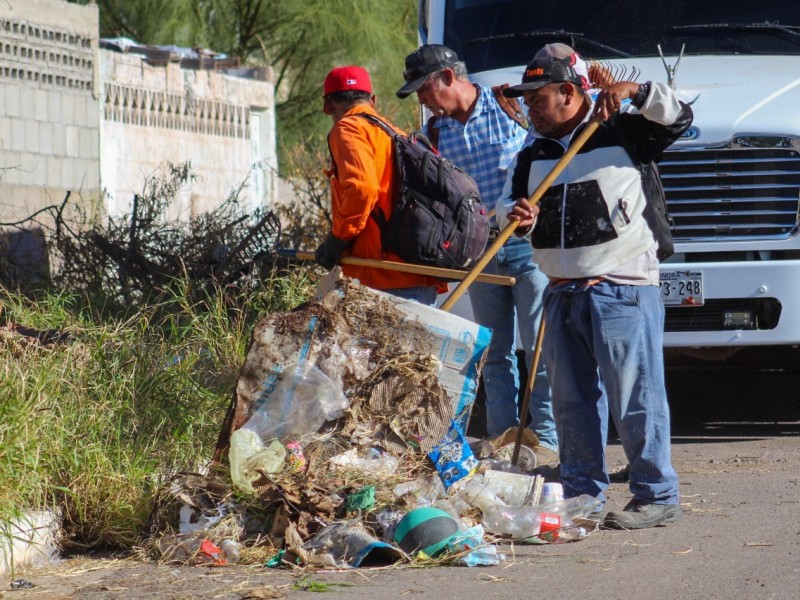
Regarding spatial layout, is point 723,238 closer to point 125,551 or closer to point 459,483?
point 459,483

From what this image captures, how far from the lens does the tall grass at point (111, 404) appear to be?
5.14m

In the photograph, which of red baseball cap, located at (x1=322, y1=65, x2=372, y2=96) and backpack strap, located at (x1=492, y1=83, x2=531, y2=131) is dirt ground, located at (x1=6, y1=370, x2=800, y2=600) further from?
red baseball cap, located at (x1=322, y1=65, x2=372, y2=96)

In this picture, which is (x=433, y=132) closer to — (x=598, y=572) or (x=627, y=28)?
(x=627, y=28)

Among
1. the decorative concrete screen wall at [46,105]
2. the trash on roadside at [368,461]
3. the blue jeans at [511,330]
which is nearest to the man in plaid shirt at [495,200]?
the blue jeans at [511,330]

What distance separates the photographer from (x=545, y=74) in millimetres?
5160

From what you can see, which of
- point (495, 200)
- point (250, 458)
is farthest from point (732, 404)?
Answer: point (250, 458)

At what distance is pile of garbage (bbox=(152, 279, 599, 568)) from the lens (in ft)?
15.9

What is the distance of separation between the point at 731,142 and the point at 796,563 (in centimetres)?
296

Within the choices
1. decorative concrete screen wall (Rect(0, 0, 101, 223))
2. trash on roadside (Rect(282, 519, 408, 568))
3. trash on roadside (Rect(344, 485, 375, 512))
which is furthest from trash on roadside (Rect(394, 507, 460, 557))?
decorative concrete screen wall (Rect(0, 0, 101, 223))

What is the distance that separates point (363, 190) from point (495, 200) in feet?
3.82

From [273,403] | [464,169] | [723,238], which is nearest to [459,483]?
[273,403]

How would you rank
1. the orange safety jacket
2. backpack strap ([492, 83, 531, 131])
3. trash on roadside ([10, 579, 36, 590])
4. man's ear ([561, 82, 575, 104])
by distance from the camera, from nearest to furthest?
trash on roadside ([10, 579, 36, 590]), man's ear ([561, 82, 575, 104]), the orange safety jacket, backpack strap ([492, 83, 531, 131])

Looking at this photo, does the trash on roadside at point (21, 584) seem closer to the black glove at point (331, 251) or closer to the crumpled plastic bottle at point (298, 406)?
the crumpled plastic bottle at point (298, 406)

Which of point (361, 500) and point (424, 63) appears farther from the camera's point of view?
point (424, 63)
